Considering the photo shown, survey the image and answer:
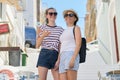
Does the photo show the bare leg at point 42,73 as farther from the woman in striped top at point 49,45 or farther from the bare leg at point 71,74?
the bare leg at point 71,74

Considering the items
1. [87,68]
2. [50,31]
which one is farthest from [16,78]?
[87,68]

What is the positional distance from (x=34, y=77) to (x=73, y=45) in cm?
92

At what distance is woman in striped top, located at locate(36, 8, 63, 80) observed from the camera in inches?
233

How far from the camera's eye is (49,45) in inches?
238

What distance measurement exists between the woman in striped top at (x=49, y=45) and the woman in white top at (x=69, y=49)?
0.59ft

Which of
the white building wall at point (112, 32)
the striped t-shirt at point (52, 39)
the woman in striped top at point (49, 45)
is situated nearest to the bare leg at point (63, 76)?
the woman in striped top at point (49, 45)

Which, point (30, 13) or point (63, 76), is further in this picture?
point (30, 13)

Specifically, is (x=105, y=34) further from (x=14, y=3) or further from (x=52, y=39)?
(x=52, y=39)

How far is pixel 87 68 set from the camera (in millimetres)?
10766

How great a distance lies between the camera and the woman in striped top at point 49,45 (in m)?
5.91

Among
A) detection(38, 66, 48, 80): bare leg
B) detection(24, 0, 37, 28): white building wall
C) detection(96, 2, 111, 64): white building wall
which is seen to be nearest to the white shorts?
detection(38, 66, 48, 80): bare leg

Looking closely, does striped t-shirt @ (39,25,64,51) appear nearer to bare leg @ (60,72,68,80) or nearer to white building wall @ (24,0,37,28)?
bare leg @ (60,72,68,80)

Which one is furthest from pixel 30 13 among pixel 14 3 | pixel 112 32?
A: pixel 112 32

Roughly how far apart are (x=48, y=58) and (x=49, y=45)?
0.79 feet
